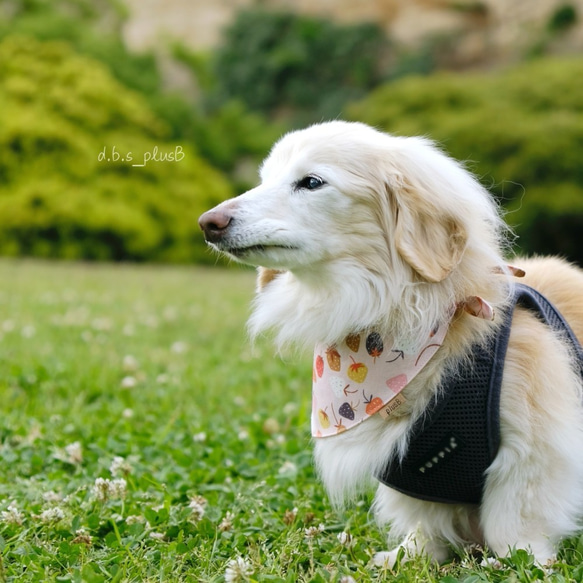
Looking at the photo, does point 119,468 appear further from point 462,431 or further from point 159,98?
point 159,98

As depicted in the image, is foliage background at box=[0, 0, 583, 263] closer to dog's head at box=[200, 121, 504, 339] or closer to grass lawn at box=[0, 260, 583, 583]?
grass lawn at box=[0, 260, 583, 583]

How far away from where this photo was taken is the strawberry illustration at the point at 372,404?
229 cm

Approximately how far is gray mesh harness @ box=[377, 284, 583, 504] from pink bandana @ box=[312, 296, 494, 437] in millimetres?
108

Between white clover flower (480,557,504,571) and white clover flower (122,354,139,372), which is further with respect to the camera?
white clover flower (122,354,139,372)

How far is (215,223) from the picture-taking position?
2.28 metres

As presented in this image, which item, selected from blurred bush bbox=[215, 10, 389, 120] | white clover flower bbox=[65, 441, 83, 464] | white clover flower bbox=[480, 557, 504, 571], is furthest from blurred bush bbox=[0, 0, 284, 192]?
white clover flower bbox=[480, 557, 504, 571]

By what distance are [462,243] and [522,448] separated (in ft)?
2.17

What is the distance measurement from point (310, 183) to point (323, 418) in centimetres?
81

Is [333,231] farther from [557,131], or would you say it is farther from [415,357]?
[557,131]

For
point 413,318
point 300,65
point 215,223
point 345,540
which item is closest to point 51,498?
point 345,540

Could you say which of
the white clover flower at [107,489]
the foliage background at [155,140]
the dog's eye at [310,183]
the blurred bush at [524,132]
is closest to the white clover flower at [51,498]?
the white clover flower at [107,489]

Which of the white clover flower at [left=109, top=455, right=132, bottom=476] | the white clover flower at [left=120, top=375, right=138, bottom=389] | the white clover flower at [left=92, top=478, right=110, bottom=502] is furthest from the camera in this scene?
the white clover flower at [left=120, top=375, right=138, bottom=389]

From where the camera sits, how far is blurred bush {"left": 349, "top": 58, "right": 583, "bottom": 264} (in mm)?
18203

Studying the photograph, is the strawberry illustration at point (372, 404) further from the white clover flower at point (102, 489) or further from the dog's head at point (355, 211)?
the white clover flower at point (102, 489)
